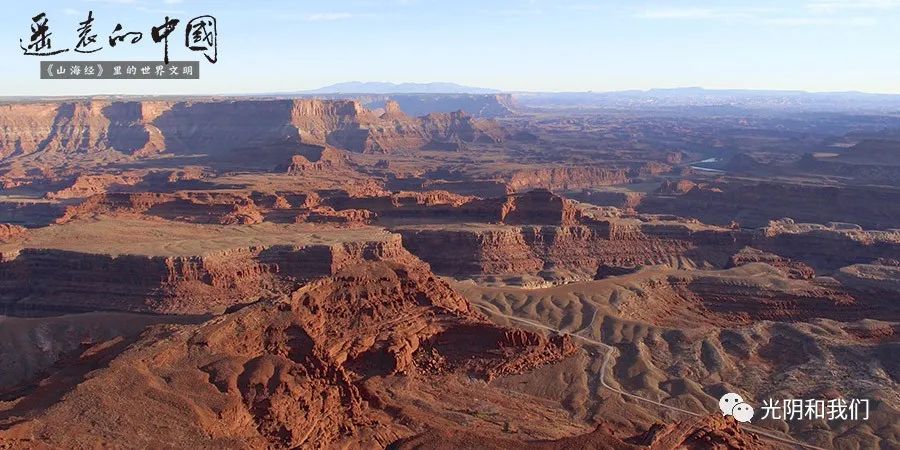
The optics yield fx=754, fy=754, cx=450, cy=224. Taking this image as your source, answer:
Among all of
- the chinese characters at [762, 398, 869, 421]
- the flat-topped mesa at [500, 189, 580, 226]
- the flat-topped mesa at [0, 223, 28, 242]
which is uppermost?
the flat-topped mesa at [500, 189, 580, 226]

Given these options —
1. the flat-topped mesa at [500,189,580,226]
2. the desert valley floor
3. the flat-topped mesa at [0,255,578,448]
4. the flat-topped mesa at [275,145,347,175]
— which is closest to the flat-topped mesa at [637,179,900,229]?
the desert valley floor

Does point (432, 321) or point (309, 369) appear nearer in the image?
point (309, 369)

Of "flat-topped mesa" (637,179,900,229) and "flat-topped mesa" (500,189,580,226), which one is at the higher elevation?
"flat-topped mesa" (500,189,580,226)

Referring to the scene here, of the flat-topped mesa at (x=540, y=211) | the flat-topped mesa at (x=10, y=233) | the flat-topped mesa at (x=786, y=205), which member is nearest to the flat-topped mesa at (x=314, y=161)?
the flat-topped mesa at (x=786, y=205)

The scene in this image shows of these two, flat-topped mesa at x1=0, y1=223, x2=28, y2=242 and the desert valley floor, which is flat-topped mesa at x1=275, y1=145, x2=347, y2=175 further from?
flat-topped mesa at x1=0, y1=223, x2=28, y2=242

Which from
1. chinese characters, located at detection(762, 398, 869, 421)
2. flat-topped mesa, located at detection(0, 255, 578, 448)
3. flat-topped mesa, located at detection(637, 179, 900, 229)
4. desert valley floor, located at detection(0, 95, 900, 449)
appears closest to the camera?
flat-topped mesa, located at detection(0, 255, 578, 448)

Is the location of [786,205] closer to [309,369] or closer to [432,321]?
[432,321]

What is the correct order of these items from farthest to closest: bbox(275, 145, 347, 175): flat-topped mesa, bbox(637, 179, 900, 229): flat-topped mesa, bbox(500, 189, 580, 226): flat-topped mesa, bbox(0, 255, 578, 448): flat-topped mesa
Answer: bbox(275, 145, 347, 175): flat-topped mesa, bbox(637, 179, 900, 229): flat-topped mesa, bbox(500, 189, 580, 226): flat-topped mesa, bbox(0, 255, 578, 448): flat-topped mesa

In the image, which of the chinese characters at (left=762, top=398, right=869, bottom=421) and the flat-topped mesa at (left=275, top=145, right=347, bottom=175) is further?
the flat-topped mesa at (left=275, top=145, right=347, bottom=175)

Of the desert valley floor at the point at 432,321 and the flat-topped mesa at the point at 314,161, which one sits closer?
the desert valley floor at the point at 432,321

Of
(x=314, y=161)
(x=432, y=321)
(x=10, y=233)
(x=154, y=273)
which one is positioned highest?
(x=314, y=161)

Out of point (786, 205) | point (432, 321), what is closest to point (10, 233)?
point (432, 321)

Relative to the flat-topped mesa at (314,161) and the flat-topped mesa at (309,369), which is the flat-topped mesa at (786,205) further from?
the flat-topped mesa at (309,369)
